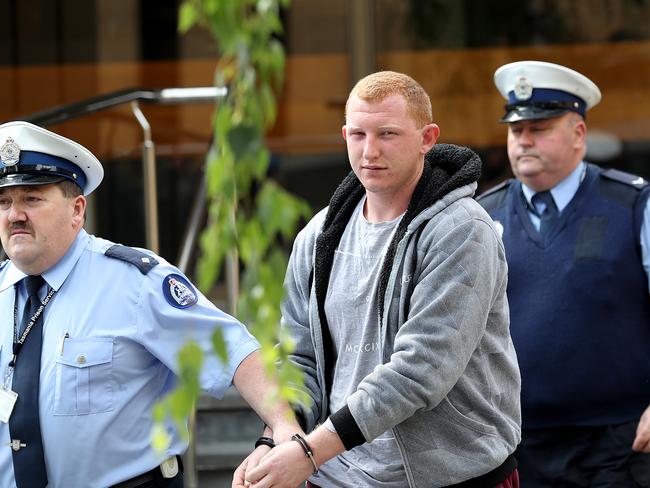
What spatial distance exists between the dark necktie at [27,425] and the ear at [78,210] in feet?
1.23

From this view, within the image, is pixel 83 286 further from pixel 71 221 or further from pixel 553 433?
pixel 553 433

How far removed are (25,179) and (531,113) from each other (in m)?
1.86

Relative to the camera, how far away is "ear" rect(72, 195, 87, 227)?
350 centimetres

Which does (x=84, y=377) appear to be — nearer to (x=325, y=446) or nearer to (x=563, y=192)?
(x=325, y=446)

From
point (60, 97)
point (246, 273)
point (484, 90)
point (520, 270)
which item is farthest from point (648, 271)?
point (60, 97)

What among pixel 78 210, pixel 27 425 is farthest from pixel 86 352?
pixel 78 210

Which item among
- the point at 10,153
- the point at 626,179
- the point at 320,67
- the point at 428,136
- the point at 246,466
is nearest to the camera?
the point at 246,466

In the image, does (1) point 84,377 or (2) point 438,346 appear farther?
(1) point 84,377

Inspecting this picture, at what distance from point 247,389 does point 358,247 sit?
18.4 inches

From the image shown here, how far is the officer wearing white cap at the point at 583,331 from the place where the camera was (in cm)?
416

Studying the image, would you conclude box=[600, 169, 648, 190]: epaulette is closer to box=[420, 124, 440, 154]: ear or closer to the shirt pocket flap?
box=[420, 124, 440, 154]: ear

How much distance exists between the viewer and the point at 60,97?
7.98 metres

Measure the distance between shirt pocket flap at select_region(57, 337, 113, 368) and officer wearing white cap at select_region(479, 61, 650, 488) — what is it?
152 cm

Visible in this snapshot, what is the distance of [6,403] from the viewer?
3297 mm
